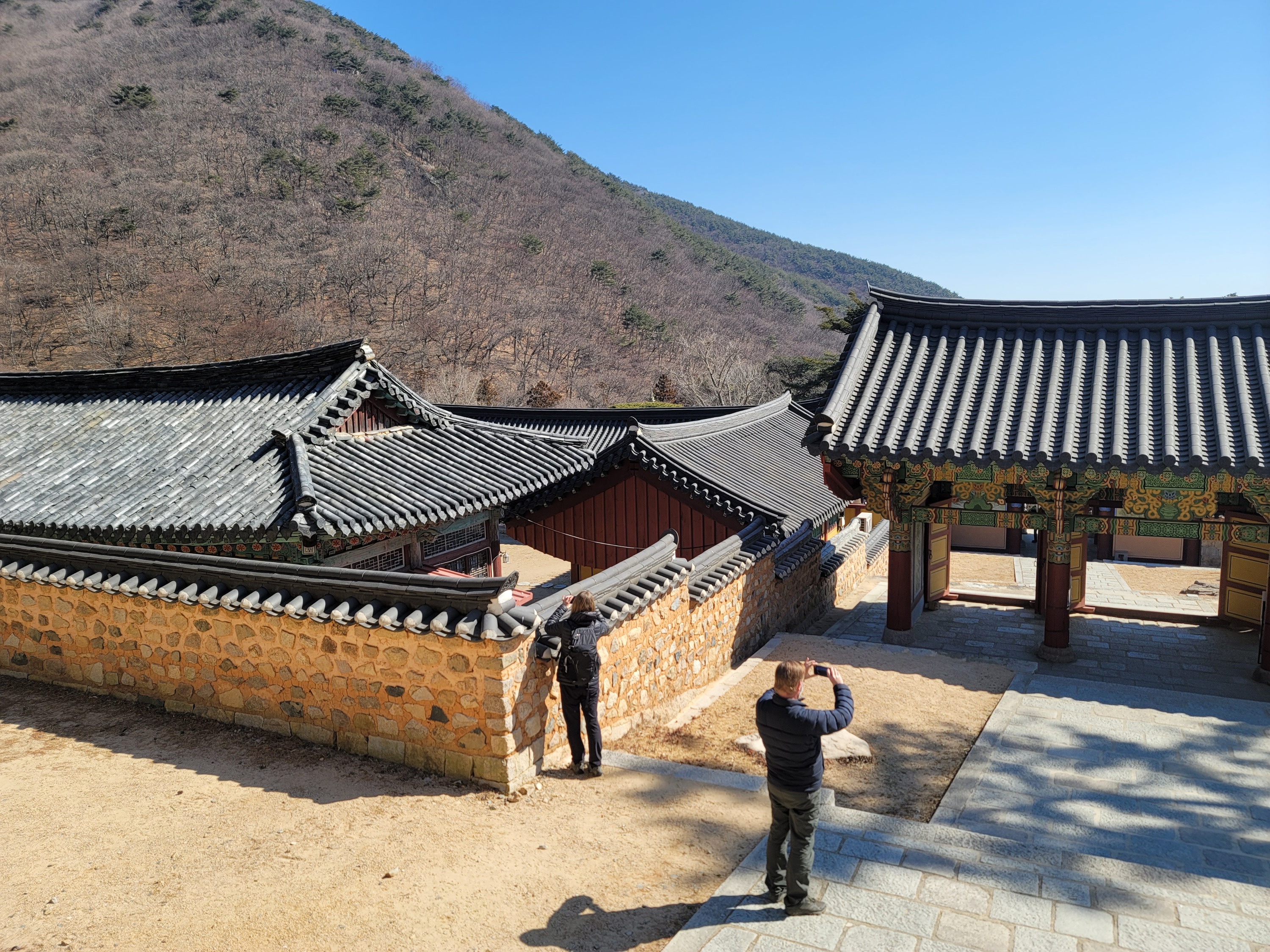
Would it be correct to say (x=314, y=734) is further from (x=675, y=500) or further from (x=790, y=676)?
(x=675, y=500)

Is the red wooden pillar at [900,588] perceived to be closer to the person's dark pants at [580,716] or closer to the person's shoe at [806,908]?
the person's dark pants at [580,716]

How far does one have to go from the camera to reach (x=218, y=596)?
21.4 ft

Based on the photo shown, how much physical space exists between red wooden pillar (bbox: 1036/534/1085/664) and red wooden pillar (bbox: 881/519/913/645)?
165cm

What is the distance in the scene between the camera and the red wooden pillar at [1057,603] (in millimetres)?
9484

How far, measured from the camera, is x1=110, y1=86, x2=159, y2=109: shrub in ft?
188

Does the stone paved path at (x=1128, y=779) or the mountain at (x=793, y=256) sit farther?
the mountain at (x=793, y=256)

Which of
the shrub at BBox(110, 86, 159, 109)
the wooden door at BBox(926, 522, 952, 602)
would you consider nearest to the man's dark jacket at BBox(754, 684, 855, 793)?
the wooden door at BBox(926, 522, 952, 602)

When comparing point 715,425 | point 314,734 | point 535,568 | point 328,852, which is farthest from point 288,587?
point 535,568

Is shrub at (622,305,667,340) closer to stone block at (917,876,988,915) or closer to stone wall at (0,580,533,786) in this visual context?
stone wall at (0,580,533,786)

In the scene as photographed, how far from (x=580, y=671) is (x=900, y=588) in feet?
20.2

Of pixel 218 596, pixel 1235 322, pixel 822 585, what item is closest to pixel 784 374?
pixel 822 585

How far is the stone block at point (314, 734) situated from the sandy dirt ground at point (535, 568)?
10872mm

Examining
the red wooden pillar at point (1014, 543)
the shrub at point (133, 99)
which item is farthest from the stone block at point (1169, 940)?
the shrub at point (133, 99)

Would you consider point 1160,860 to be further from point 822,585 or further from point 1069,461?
point 822,585
